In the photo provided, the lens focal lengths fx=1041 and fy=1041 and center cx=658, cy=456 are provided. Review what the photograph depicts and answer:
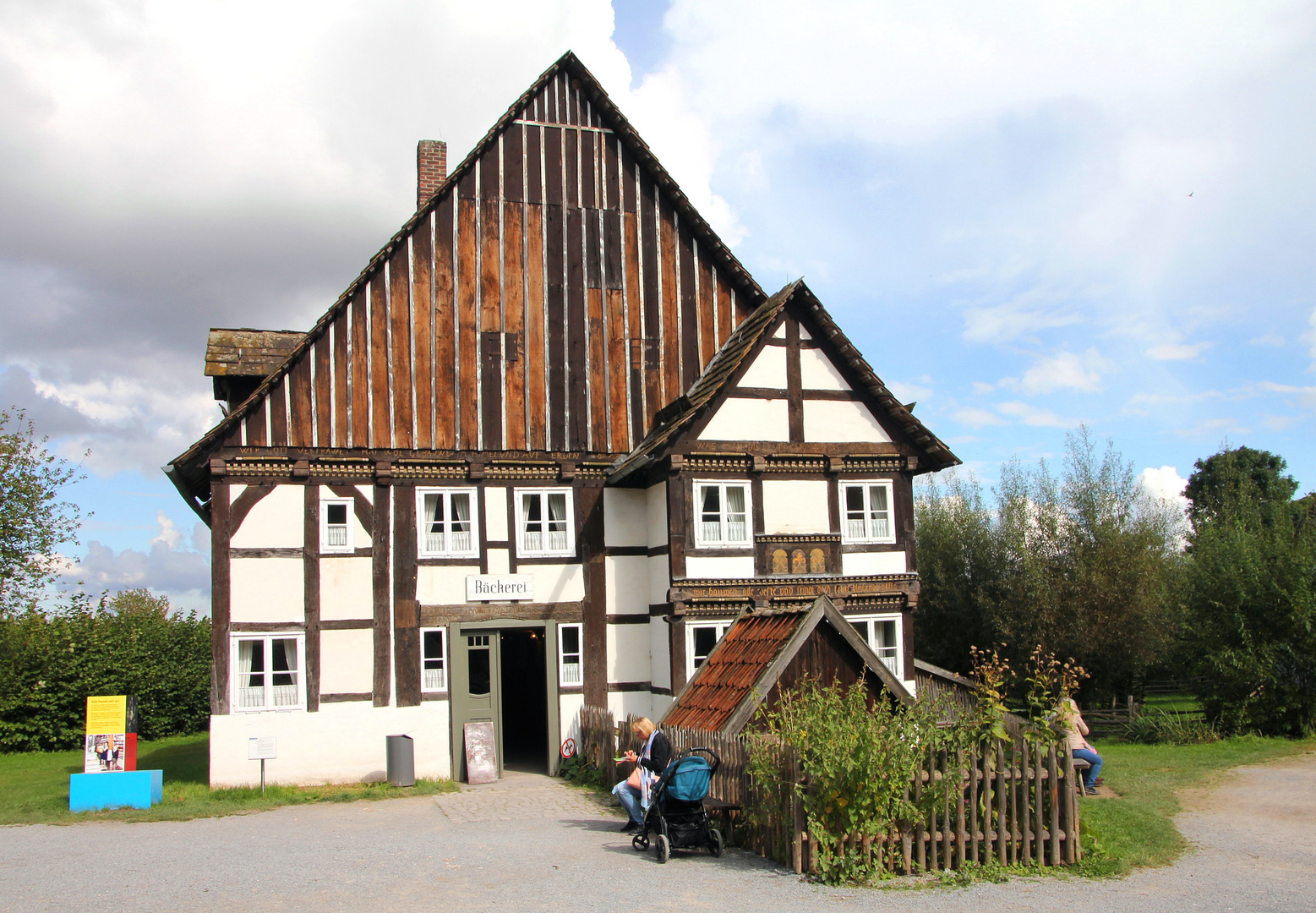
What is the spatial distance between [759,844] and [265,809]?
8427mm

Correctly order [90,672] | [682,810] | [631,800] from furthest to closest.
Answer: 1. [90,672]
2. [631,800]
3. [682,810]

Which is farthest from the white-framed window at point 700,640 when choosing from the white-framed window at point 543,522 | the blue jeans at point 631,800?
the blue jeans at point 631,800

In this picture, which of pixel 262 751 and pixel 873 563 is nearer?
pixel 262 751

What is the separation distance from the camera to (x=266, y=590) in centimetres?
1800

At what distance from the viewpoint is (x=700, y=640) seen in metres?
18.9

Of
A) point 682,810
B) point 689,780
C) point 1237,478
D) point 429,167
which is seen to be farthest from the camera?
point 1237,478

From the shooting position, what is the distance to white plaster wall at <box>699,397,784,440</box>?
1905 centimetres

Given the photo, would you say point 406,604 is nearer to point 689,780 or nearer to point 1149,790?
point 689,780

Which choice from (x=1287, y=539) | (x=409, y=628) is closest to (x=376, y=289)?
(x=409, y=628)

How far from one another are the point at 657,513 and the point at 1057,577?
16202 millimetres

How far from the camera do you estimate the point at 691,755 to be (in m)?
11.1

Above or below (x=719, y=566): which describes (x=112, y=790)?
below

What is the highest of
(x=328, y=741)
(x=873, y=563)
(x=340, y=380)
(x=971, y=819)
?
(x=340, y=380)

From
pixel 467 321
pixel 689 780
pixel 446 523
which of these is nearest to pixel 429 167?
pixel 467 321
